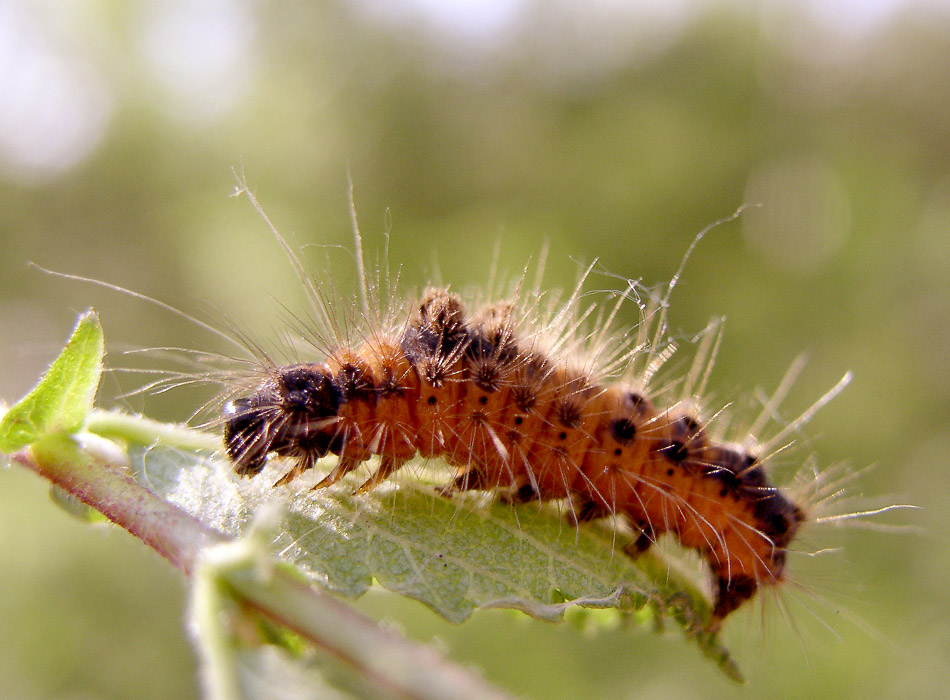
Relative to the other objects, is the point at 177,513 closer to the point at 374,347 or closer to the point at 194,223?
the point at 374,347

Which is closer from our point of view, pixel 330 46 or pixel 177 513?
pixel 177 513

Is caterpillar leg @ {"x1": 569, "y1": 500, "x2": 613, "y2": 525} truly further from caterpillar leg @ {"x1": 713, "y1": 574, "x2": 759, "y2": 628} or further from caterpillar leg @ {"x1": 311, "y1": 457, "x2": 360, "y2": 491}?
caterpillar leg @ {"x1": 311, "y1": 457, "x2": 360, "y2": 491}

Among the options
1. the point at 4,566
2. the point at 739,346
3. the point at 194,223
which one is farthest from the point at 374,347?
the point at 194,223

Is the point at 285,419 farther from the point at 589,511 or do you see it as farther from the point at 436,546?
the point at 589,511

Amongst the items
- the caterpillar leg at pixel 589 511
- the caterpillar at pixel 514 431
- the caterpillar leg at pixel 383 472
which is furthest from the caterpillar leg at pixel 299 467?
the caterpillar leg at pixel 589 511

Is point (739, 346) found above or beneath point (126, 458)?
beneath

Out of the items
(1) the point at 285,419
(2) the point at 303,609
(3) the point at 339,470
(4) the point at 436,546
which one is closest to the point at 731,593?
(4) the point at 436,546

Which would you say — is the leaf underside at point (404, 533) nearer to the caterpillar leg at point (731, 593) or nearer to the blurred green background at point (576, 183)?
the caterpillar leg at point (731, 593)
